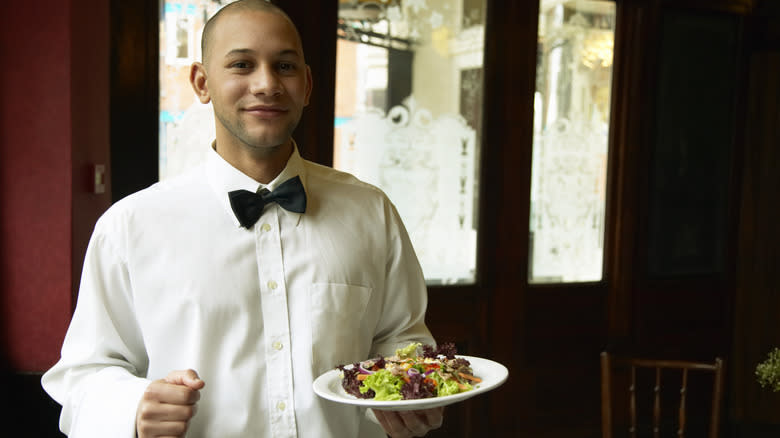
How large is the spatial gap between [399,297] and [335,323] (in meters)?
0.21

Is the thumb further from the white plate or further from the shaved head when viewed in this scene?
the shaved head

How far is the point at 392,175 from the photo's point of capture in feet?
11.6

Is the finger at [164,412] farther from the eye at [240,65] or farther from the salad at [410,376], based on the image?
the eye at [240,65]

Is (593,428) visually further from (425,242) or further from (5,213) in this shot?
(5,213)

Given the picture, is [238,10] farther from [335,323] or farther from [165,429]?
[165,429]

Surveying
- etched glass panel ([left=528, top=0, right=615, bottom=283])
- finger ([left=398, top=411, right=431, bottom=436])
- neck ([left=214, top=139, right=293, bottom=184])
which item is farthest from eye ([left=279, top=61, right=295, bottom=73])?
etched glass panel ([left=528, top=0, right=615, bottom=283])

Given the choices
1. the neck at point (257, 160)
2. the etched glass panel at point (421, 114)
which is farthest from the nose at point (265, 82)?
the etched glass panel at point (421, 114)

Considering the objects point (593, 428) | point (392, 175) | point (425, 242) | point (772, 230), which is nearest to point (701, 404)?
point (593, 428)

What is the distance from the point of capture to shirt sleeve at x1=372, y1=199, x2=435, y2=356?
1503 millimetres

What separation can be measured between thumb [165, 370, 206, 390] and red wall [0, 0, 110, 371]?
1.75 metres

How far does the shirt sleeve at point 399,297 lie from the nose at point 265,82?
1.29 ft

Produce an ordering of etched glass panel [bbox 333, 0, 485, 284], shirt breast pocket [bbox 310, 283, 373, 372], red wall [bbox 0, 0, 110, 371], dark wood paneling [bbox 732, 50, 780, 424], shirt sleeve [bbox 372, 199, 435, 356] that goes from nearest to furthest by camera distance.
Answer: shirt breast pocket [bbox 310, 283, 373, 372] → shirt sleeve [bbox 372, 199, 435, 356] → red wall [bbox 0, 0, 110, 371] → etched glass panel [bbox 333, 0, 485, 284] → dark wood paneling [bbox 732, 50, 780, 424]

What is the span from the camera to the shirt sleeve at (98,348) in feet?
3.95

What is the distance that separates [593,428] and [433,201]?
5.32 feet
